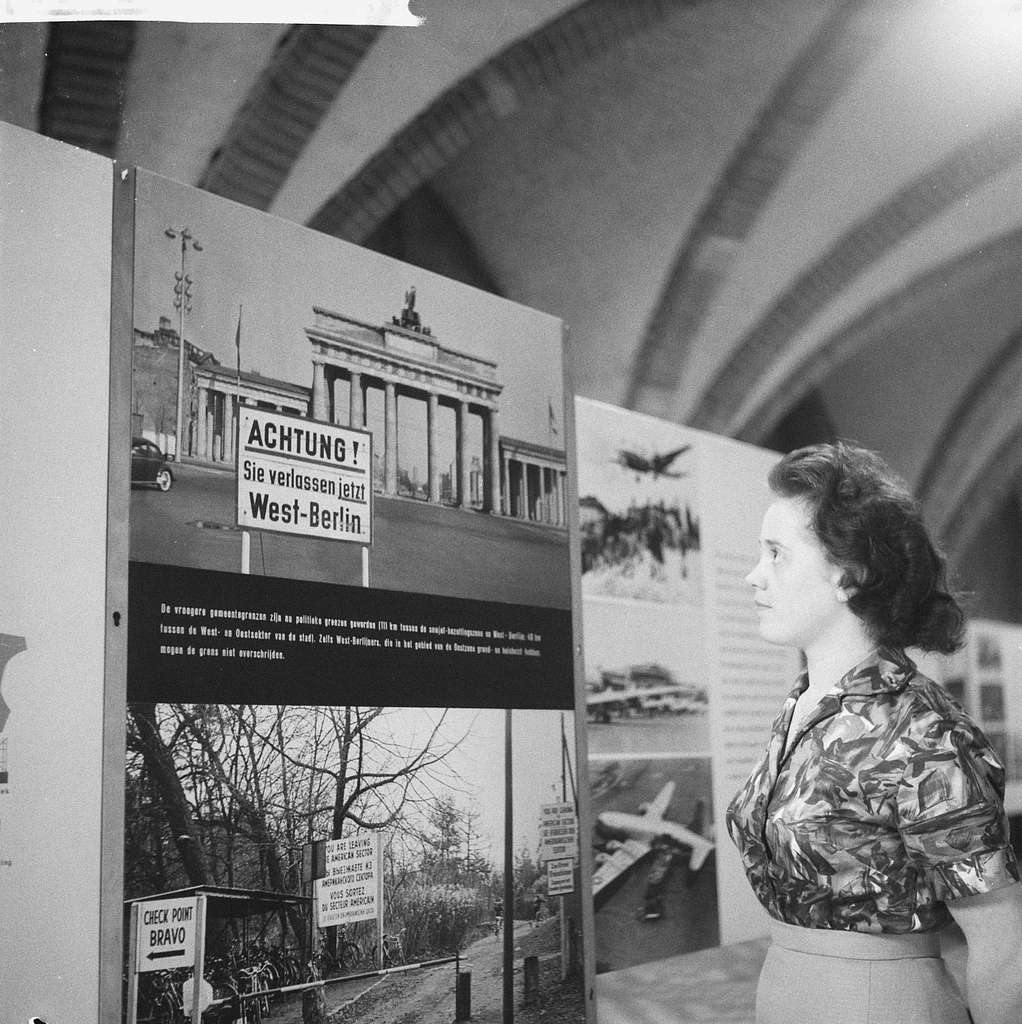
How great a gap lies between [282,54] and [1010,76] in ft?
9.58

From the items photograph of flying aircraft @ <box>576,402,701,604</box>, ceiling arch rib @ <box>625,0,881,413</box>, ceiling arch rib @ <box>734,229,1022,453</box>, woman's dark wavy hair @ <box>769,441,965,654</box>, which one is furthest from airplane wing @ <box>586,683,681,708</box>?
ceiling arch rib @ <box>734,229,1022,453</box>

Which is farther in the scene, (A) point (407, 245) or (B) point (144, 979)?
(A) point (407, 245)

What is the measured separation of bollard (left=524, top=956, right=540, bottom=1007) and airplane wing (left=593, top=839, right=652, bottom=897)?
4.10 ft

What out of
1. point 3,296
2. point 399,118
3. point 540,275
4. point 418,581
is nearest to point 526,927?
point 418,581

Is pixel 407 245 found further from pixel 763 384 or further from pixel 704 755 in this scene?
pixel 704 755

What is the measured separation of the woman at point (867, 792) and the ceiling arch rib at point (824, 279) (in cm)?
592

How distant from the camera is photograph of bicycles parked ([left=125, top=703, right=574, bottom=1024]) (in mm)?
2309

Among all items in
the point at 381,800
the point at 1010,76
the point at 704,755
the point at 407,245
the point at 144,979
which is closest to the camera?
the point at 144,979

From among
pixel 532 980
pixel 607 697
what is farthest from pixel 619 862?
pixel 532 980

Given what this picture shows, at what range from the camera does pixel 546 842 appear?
3.09 m

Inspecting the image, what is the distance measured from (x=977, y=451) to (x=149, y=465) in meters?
10.7

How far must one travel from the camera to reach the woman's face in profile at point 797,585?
2412 millimetres

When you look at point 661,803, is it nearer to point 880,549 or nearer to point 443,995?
point 443,995

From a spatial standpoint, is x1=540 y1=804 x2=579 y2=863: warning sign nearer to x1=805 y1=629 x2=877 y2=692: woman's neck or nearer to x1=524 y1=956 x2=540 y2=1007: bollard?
x1=524 y1=956 x2=540 y2=1007: bollard
